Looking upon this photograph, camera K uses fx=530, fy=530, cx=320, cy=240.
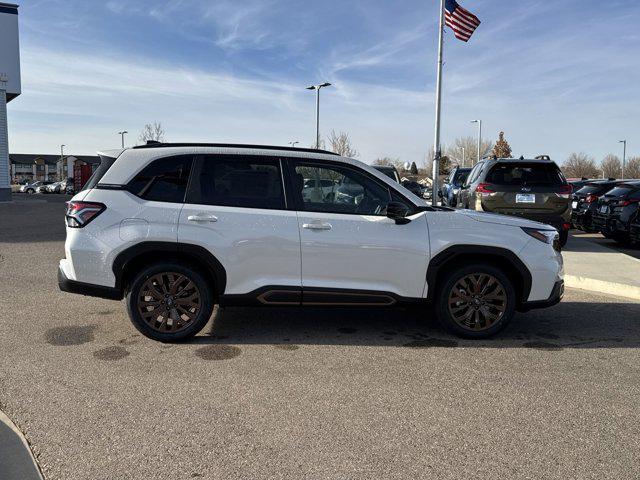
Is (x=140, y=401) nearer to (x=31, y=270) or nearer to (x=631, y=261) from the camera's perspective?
(x=31, y=270)

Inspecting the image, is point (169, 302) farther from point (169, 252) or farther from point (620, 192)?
point (620, 192)

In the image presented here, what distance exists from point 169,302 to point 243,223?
1.02 meters

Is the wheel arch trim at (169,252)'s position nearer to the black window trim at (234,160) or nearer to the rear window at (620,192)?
the black window trim at (234,160)

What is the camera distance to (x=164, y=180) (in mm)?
4973

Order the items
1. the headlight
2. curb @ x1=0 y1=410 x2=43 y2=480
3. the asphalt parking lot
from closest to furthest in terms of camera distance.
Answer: curb @ x1=0 y1=410 x2=43 y2=480
the asphalt parking lot
the headlight

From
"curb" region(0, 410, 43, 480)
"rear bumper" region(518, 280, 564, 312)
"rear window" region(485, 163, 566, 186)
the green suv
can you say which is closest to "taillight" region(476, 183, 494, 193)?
the green suv

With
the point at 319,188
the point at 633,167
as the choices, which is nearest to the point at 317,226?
the point at 319,188

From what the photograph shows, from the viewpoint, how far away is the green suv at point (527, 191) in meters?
9.95

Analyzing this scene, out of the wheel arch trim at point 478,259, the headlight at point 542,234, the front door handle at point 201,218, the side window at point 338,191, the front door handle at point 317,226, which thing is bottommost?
the wheel arch trim at point 478,259

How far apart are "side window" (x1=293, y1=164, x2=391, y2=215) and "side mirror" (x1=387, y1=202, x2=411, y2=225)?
11 cm

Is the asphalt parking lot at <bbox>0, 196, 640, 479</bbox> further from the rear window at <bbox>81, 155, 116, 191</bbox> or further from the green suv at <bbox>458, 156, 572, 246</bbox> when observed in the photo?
the green suv at <bbox>458, 156, 572, 246</bbox>

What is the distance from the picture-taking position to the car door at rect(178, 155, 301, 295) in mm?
4855

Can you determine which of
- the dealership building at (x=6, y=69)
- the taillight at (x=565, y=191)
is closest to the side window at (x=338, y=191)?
the taillight at (x=565, y=191)

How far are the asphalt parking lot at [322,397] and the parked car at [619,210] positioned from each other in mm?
6190
